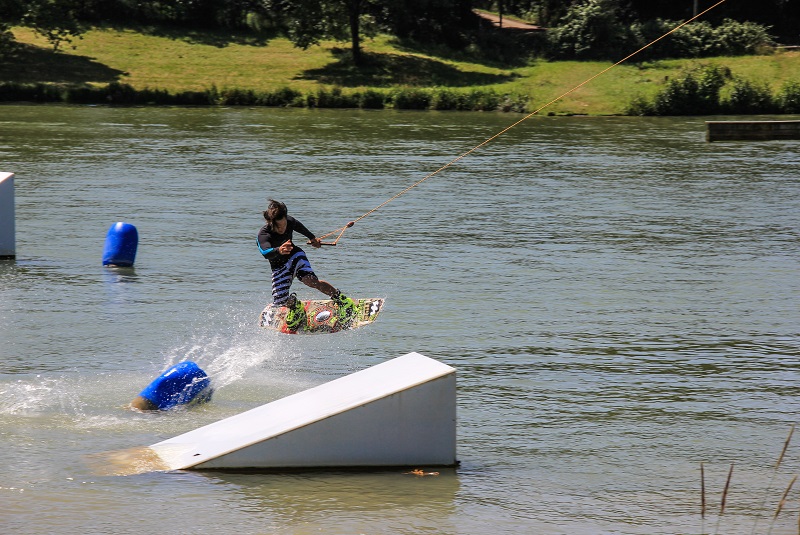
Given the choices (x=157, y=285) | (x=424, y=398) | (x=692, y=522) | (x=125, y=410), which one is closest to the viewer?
(x=692, y=522)

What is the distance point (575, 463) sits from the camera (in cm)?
962

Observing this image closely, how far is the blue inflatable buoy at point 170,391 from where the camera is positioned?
35.2ft

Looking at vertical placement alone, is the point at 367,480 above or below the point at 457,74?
below

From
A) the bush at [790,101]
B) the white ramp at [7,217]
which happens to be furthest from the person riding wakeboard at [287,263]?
the bush at [790,101]

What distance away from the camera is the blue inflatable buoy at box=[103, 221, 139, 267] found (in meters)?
18.3

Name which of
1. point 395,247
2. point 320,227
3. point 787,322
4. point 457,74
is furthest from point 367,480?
point 457,74

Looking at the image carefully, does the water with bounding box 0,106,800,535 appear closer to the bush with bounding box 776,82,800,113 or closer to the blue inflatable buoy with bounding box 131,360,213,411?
the blue inflatable buoy with bounding box 131,360,213,411

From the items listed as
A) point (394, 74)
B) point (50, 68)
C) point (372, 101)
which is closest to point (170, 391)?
point (372, 101)

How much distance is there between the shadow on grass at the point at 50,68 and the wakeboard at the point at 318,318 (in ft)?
140

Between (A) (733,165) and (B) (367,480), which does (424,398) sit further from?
(A) (733,165)

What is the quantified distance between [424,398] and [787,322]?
25.9 ft

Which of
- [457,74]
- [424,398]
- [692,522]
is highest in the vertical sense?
[457,74]

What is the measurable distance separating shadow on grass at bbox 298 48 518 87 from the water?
2514 centimetres

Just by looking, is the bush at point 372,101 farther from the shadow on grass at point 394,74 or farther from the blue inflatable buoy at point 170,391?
the blue inflatable buoy at point 170,391
